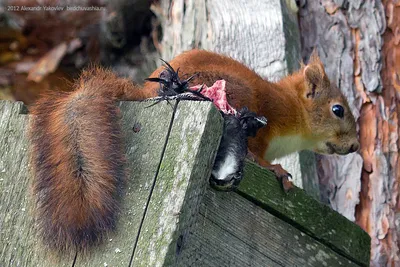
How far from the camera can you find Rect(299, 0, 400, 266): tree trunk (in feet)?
10.2

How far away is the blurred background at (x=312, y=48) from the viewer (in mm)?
3021

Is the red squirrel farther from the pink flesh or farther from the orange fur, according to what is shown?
the orange fur

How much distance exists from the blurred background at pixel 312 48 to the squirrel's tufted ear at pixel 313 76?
2.6 inches

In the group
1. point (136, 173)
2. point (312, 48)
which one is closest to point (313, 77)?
point (312, 48)

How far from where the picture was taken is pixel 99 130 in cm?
168

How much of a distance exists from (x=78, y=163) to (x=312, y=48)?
1870 mm

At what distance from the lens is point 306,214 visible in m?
1.98

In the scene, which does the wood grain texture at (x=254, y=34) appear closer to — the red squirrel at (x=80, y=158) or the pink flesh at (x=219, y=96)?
the red squirrel at (x=80, y=158)

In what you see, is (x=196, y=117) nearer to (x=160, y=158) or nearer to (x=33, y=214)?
(x=160, y=158)

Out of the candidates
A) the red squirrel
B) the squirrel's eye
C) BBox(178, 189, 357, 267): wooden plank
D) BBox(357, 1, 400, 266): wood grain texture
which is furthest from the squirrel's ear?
BBox(178, 189, 357, 267): wooden plank

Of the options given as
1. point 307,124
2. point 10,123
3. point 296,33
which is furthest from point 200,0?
point 10,123

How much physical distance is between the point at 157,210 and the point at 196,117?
0.67 ft

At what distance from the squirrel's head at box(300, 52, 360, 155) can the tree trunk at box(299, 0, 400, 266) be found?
6 cm

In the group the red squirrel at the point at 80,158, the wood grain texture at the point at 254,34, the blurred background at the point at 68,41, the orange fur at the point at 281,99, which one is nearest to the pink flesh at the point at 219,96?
the red squirrel at the point at 80,158
